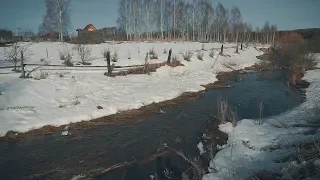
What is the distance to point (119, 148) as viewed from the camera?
25.6 feet

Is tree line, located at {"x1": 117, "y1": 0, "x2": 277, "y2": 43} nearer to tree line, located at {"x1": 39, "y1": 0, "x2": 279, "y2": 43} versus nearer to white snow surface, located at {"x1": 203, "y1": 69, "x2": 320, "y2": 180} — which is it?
tree line, located at {"x1": 39, "y1": 0, "x2": 279, "y2": 43}

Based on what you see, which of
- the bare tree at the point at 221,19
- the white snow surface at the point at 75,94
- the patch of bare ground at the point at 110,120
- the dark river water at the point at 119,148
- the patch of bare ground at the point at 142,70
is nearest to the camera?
the dark river water at the point at 119,148

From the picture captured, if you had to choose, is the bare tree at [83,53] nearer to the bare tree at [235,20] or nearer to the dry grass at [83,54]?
the dry grass at [83,54]

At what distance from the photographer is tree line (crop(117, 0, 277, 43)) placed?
53.1m

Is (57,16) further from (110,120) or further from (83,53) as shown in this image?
(110,120)

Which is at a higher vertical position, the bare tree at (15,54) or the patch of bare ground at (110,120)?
the bare tree at (15,54)

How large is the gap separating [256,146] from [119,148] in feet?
11.6

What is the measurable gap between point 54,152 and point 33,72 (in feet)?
28.3

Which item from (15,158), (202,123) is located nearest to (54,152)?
(15,158)

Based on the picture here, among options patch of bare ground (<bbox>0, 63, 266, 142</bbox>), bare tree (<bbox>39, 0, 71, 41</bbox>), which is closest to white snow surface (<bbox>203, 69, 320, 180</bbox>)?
patch of bare ground (<bbox>0, 63, 266, 142</bbox>)

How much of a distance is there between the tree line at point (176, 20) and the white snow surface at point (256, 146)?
4153 cm

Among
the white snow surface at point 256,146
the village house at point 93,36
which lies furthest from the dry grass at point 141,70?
the village house at point 93,36

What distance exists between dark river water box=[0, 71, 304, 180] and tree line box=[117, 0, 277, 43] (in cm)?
3909

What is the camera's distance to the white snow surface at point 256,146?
18.3 ft
